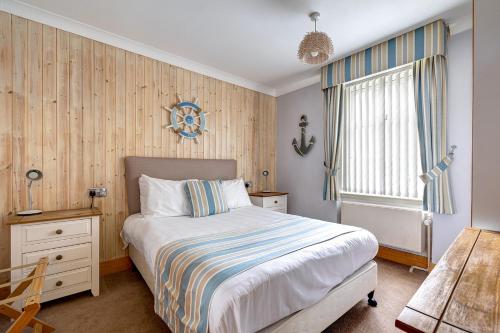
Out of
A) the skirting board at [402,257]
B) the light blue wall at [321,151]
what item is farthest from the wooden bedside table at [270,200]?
the skirting board at [402,257]

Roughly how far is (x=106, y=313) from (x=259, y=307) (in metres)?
1.51

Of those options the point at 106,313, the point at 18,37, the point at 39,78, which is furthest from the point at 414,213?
the point at 18,37

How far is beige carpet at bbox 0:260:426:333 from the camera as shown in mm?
1701

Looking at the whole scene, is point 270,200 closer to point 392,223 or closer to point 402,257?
point 392,223

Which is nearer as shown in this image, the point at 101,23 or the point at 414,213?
the point at 101,23

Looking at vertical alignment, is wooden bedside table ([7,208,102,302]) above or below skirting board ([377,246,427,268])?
above

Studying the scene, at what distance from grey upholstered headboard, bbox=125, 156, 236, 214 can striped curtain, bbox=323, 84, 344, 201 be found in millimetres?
1458

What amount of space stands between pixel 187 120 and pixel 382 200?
283 centimetres

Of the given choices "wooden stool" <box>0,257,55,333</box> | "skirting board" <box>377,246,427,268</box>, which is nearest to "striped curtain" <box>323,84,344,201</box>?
"skirting board" <box>377,246,427,268</box>

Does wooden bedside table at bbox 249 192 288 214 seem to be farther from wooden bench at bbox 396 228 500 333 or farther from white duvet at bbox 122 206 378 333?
wooden bench at bbox 396 228 500 333

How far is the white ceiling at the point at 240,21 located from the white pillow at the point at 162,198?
1656 millimetres

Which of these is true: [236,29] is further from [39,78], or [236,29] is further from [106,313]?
[106,313]

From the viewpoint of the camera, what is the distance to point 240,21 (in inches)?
91.7

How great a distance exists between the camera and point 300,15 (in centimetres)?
221
